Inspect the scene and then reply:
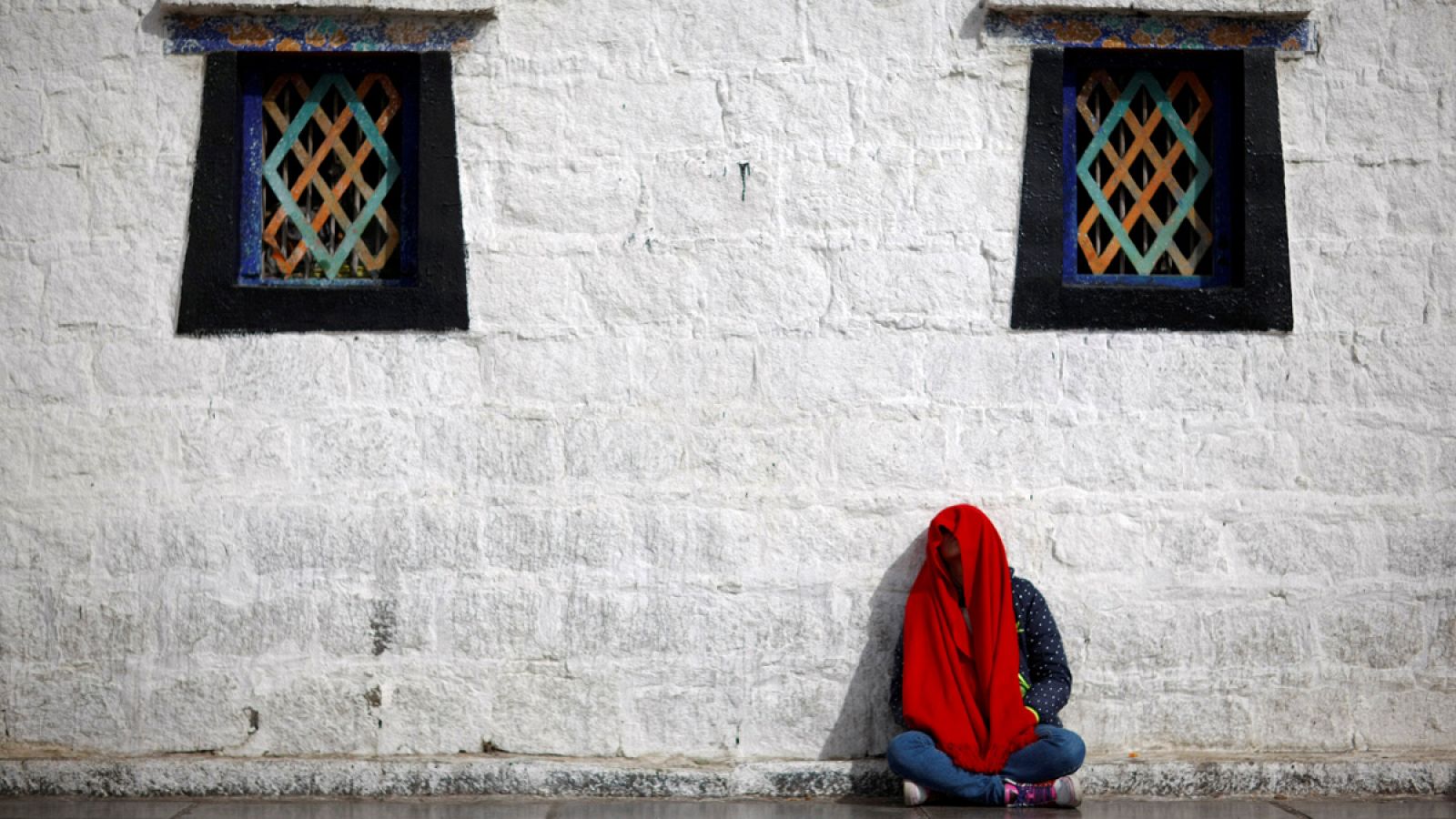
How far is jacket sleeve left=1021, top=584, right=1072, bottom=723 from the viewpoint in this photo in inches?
210

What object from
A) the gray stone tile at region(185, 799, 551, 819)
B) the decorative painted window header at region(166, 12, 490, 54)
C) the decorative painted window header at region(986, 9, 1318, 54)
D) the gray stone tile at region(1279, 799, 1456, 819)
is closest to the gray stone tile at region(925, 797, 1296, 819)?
the gray stone tile at region(1279, 799, 1456, 819)

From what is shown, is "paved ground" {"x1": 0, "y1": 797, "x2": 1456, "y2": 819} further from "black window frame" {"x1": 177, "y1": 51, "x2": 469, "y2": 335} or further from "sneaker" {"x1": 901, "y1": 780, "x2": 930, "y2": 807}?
"black window frame" {"x1": 177, "y1": 51, "x2": 469, "y2": 335}

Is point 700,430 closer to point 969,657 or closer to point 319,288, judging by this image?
point 969,657

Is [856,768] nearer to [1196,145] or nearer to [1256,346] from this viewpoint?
[1256,346]

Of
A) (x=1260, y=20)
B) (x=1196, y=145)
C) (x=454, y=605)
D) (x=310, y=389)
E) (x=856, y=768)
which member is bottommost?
(x=856, y=768)

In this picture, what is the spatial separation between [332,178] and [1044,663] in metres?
3.31

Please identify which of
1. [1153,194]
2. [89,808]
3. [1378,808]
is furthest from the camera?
[1153,194]

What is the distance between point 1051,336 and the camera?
5656 millimetres

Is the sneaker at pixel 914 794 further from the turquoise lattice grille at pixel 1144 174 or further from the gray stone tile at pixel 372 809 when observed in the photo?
the turquoise lattice grille at pixel 1144 174

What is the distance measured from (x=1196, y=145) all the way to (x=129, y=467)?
435cm

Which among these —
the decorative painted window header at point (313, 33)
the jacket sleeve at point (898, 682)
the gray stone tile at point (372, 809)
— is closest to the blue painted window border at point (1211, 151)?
the jacket sleeve at point (898, 682)

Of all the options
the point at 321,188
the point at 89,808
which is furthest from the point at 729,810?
the point at 321,188

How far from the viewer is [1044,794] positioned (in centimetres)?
525

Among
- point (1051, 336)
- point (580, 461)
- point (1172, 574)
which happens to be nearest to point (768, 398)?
point (580, 461)
